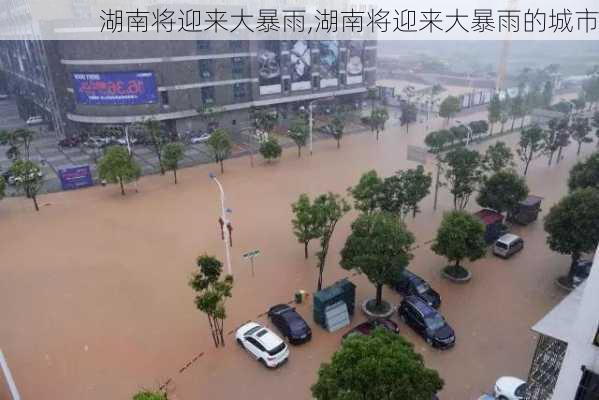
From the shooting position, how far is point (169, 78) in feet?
125

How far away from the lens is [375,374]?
8.25 m

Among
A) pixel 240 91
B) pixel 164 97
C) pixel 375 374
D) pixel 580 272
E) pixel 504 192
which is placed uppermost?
pixel 375 374

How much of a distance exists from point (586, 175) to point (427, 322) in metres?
12.4

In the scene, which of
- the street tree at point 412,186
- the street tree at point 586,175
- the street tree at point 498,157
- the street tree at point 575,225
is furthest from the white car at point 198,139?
the street tree at point 575,225

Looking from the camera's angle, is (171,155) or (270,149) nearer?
(171,155)

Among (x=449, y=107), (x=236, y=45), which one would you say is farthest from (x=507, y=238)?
(x=236, y=45)

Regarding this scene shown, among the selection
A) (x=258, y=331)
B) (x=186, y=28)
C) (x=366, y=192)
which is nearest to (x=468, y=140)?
(x=366, y=192)

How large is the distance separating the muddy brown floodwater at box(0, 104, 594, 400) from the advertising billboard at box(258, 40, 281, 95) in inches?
767

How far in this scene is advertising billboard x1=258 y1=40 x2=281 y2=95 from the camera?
141 ft

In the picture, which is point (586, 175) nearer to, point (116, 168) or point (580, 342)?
point (580, 342)

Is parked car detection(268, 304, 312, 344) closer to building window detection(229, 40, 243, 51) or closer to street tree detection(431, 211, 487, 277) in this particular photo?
street tree detection(431, 211, 487, 277)

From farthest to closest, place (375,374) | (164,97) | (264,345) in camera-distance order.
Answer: (164,97)
(264,345)
(375,374)

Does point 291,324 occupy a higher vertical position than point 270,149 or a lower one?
lower

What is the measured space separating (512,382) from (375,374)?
18.0ft
